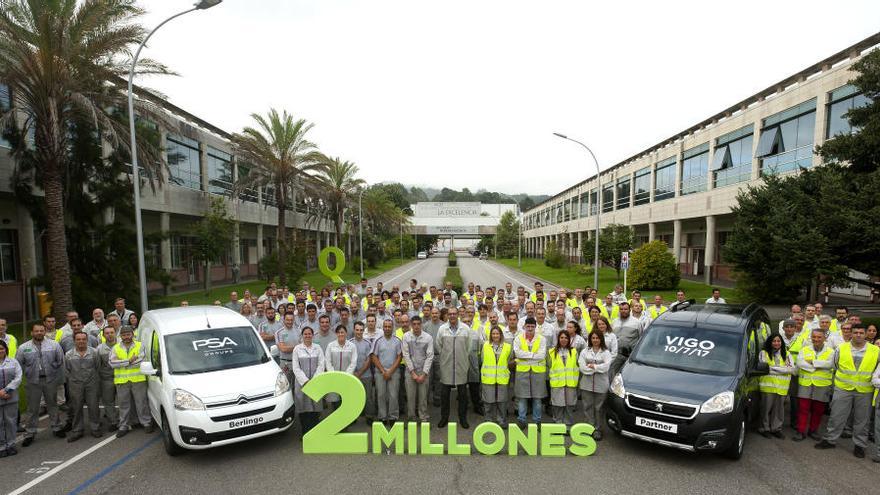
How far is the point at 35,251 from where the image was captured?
1712 cm

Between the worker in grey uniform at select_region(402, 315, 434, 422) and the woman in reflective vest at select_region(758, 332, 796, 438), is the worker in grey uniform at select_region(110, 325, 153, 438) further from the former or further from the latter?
the woman in reflective vest at select_region(758, 332, 796, 438)

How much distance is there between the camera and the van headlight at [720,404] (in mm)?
5508

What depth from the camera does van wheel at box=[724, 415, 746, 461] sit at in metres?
5.68

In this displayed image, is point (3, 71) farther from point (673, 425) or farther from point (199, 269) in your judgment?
point (199, 269)

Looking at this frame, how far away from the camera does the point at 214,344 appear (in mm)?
6727

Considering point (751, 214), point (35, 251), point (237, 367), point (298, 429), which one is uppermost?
point (751, 214)

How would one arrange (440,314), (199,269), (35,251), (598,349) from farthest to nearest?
(199,269)
(35,251)
(440,314)
(598,349)

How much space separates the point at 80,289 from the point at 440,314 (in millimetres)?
12295

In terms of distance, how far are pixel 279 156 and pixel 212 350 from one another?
20746mm

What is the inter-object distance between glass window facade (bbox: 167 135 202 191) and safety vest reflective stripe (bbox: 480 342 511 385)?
23.1 metres

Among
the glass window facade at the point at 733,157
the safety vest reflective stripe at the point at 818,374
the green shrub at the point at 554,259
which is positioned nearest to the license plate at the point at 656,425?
the safety vest reflective stripe at the point at 818,374

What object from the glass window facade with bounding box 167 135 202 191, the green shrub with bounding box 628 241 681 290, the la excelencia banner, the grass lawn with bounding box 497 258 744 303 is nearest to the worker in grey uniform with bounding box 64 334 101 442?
the la excelencia banner

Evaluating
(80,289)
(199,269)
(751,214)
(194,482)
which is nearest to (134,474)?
(194,482)

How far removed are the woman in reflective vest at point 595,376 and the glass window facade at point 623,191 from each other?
112 ft
